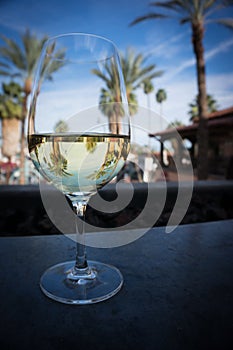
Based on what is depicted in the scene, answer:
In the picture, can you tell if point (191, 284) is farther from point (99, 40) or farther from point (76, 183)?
point (99, 40)

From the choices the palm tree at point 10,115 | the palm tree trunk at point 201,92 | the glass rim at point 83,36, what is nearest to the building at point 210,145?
the palm tree trunk at point 201,92

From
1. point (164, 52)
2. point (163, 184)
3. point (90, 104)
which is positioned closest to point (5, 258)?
point (90, 104)

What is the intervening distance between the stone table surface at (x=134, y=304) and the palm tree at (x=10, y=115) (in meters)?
18.6

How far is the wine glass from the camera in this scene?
0.48 meters

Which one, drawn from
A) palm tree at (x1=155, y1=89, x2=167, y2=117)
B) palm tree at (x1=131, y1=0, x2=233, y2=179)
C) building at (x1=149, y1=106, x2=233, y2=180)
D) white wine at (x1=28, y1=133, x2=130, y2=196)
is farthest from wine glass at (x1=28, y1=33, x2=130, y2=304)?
palm tree at (x1=155, y1=89, x2=167, y2=117)

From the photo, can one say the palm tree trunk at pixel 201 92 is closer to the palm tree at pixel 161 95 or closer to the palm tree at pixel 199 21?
the palm tree at pixel 199 21

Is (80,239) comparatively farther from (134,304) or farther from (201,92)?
(201,92)

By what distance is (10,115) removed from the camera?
2175 cm

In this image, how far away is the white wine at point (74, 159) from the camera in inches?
18.9

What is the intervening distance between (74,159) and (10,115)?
23.4 meters

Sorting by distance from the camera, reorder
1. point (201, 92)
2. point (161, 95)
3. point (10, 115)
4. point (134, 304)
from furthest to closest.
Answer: point (161, 95)
point (10, 115)
point (201, 92)
point (134, 304)

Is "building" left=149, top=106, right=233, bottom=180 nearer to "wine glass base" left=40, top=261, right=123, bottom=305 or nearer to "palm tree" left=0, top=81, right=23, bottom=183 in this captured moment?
"palm tree" left=0, top=81, right=23, bottom=183

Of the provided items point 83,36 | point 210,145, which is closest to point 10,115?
point 210,145

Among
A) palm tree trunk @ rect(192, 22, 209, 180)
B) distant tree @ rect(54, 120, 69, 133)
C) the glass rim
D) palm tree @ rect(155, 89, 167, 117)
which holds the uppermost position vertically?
palm tree @ rect(155, 89, 167, 117)
